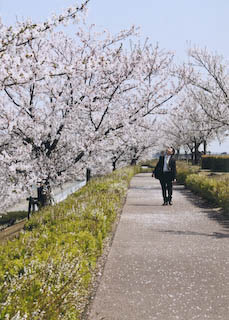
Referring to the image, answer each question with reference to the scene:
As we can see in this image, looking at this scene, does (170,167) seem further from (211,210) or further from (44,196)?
(44,196)

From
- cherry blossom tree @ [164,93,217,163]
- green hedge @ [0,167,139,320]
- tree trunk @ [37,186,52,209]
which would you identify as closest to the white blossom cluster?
tree trunk @ [37,186,52,209]

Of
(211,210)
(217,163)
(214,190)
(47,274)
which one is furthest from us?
(217,163)

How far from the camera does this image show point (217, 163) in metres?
35.1

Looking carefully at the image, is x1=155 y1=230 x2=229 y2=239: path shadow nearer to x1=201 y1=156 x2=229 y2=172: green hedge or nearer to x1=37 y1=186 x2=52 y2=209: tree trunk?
x1=37 y1=186 x2=52 y2=209: tree trunk

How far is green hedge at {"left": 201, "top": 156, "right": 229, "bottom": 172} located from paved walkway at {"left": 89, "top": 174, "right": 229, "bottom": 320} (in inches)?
943

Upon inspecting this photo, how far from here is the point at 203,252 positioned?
7.36 m

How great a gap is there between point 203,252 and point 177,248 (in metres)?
0.52

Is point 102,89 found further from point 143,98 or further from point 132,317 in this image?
point 132,317

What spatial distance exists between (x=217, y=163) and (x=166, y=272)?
30017 millimetres

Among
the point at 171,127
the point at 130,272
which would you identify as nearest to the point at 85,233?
the point at 130,272

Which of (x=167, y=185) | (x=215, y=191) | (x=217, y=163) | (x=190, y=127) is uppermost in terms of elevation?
(x=190, y=127)

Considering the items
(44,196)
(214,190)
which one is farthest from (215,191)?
(44,196)

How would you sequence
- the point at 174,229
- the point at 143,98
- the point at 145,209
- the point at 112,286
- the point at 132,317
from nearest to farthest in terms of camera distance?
the point at 132,317, the point at 112,286, the point at 174,229, the point at 145,209, the point at 143,98

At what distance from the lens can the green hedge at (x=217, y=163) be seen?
112ft
